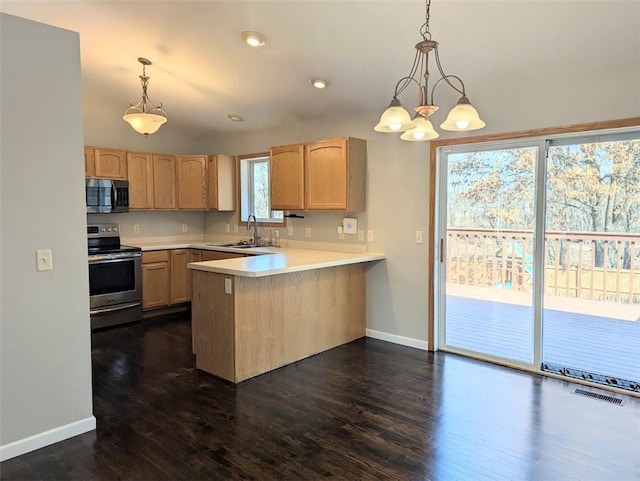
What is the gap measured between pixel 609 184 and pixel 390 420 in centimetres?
237

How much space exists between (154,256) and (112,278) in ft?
1.99

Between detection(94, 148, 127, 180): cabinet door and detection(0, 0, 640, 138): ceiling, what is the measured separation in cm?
87

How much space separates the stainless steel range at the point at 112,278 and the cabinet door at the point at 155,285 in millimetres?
114

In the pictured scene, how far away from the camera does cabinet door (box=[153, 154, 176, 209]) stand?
19.0 feet

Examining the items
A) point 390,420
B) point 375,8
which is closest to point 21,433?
point 390,420

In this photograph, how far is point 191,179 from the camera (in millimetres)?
6031

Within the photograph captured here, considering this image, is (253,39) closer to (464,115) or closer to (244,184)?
(464,115)

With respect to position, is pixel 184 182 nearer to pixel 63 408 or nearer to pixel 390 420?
pixel 63 408

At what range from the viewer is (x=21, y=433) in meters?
2.46

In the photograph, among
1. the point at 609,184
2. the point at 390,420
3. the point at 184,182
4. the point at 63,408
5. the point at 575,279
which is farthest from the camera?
the point at 184,182

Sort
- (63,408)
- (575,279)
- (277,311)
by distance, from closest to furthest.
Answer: (63,408)
(575,279)
(277,311)

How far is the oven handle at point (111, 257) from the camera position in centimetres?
486

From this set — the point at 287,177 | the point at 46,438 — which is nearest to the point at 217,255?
the point at 287,177

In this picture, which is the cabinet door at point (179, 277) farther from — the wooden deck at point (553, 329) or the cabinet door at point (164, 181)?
the wooden deck at point (553, 329)
